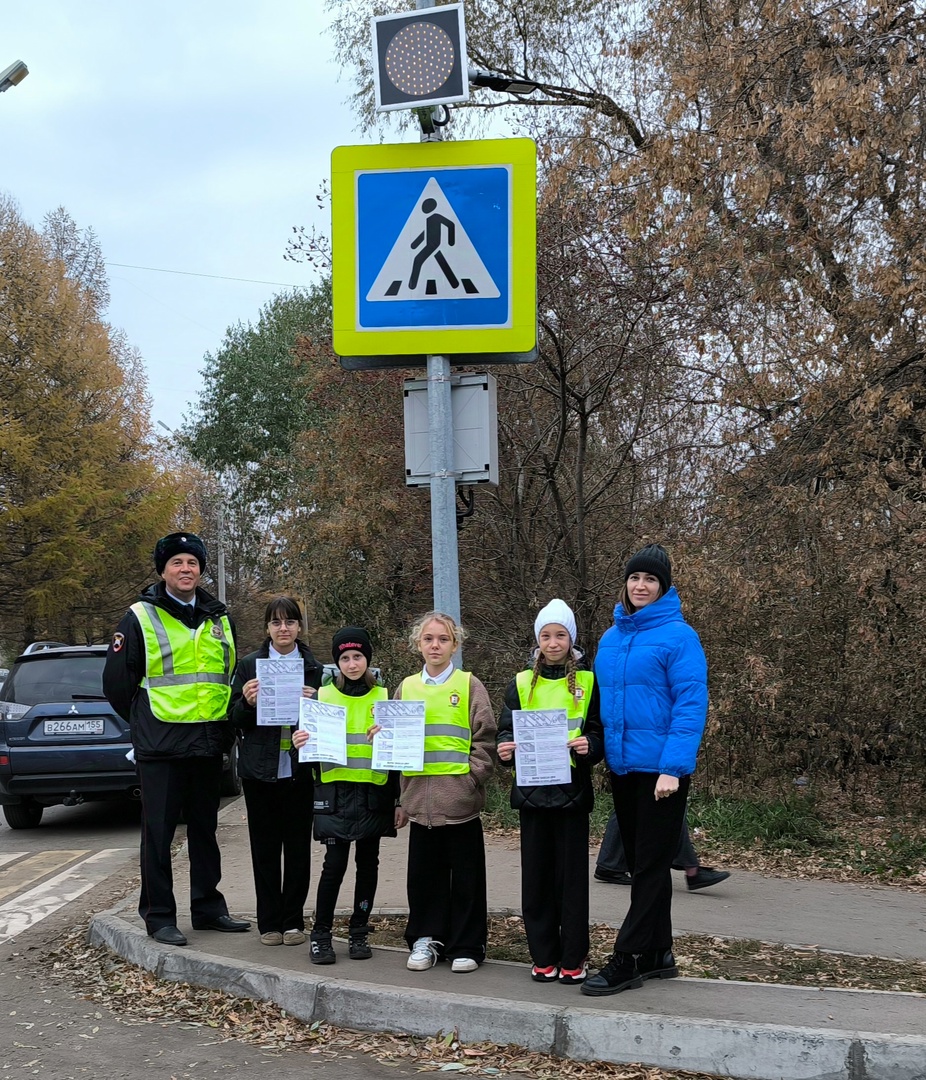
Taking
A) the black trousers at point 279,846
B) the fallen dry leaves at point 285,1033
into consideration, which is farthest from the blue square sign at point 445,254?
the fallen dry leaves at point 285,1033

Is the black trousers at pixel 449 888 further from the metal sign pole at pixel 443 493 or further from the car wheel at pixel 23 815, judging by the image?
the car wheel at pixel 23 815

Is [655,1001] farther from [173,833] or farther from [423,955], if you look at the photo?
[173,833]

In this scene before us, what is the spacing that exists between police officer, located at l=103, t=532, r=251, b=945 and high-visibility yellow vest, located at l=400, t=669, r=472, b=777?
A: 1.33 meters

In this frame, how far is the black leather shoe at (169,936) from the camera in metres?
6.19

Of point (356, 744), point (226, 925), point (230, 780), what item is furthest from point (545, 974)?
point (230, 780)

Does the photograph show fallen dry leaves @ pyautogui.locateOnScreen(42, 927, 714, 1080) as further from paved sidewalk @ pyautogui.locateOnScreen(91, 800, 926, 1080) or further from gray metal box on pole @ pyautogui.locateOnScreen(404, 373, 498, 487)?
gray metal box on pole @ pyautogui.locateOnScreen(404, 373, 498, 487)

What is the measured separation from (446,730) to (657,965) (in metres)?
1.39

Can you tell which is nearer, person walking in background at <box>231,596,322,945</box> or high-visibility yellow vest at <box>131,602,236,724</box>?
person walking in background at <box>231,596,322,945</box>

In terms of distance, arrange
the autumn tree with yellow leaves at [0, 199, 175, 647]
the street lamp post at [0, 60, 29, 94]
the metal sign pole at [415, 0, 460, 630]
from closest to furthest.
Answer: the metal sign pole at [415, 0, 460, 630] < the street lamp post at [0, 60, 29, 94] < the autumn tree with yellow leaves at [0, 199, 175, 647]

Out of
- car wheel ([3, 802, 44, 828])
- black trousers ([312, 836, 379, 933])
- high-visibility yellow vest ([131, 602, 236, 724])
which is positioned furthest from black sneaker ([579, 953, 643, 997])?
car wheel ([3, 802, 44, 828])

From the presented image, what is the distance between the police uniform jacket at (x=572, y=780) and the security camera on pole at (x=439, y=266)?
741mm

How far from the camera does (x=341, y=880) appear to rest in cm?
580

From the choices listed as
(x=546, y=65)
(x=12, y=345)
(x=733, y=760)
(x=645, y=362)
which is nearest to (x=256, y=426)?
(x=12, y=345)

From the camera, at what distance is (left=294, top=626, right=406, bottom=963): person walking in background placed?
5.78 metres
